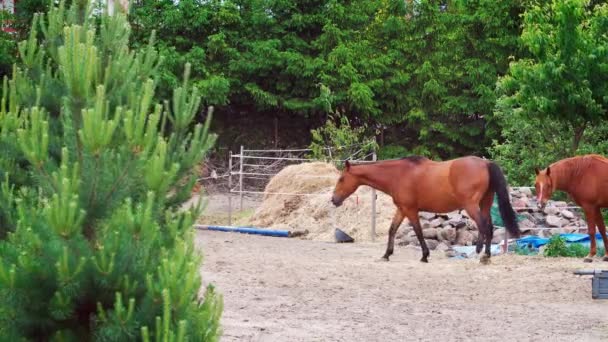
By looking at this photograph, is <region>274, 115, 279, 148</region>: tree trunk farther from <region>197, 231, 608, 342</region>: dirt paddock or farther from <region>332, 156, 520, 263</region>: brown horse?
<region>332, 156, 520, 263</region>: brown horse

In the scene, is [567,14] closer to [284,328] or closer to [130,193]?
[284,328]

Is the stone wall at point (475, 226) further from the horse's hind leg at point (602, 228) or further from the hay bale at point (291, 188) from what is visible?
the hay bale at point (291, 188)

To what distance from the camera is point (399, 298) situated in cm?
1003

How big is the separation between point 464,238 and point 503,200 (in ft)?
9.91

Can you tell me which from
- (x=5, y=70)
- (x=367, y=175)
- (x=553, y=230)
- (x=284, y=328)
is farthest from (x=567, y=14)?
(x=284, y=328)

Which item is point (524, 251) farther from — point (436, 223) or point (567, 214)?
point (567, 214)

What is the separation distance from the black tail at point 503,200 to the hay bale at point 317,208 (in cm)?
429

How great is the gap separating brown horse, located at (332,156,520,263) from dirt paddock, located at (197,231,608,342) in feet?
1.73

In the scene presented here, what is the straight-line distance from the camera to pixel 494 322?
851 centimetres

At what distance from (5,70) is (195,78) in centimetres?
1116

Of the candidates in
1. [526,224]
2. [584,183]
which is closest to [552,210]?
[526,224]

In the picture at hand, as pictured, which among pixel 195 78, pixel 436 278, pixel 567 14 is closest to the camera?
pixel 436 278

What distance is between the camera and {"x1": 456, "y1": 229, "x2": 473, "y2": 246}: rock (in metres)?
16.1

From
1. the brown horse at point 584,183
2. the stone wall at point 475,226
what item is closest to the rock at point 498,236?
the stone wall at point 475,226
